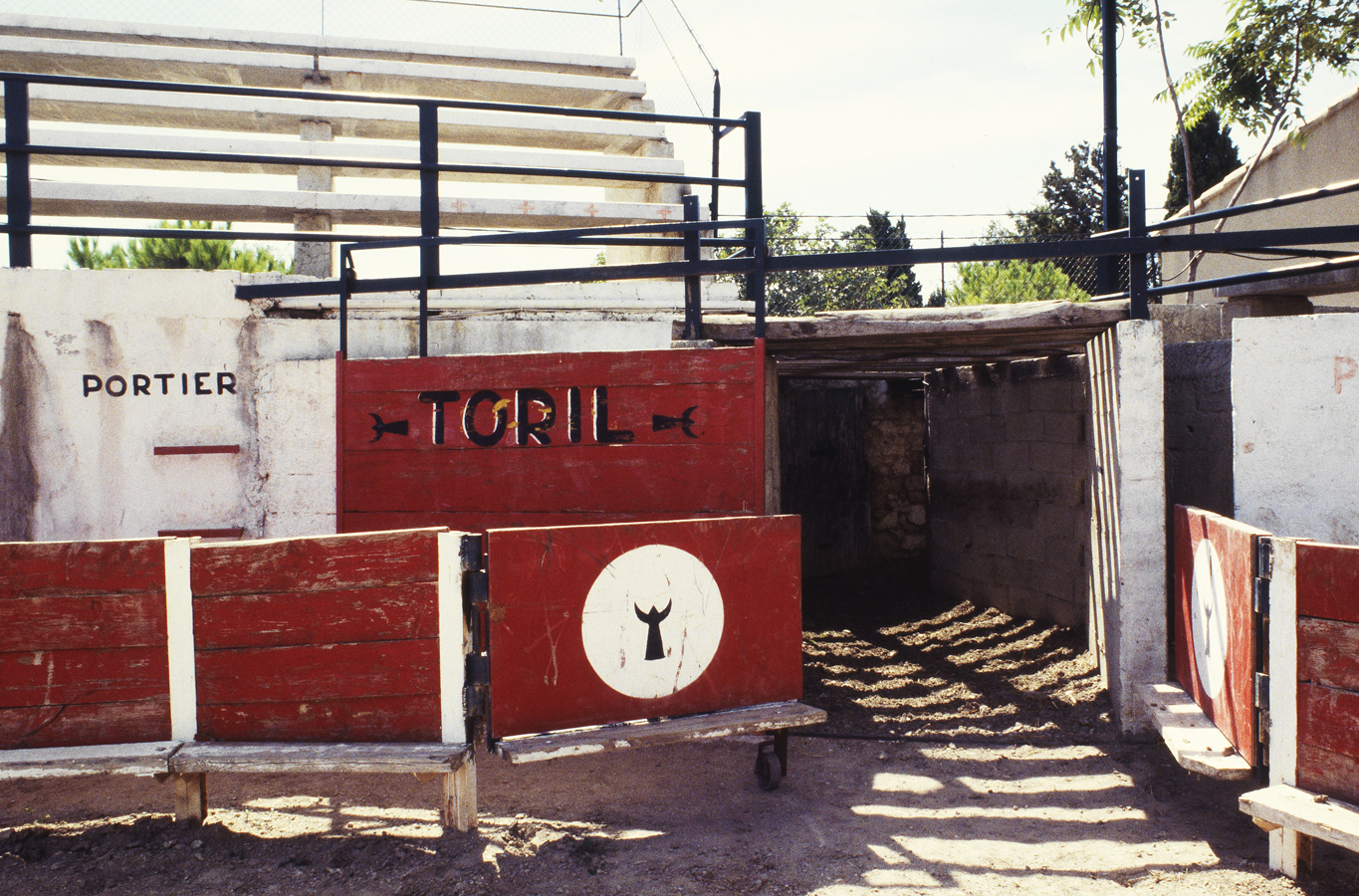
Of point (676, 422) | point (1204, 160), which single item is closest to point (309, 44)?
point (676, 422)

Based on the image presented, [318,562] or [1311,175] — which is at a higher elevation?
[1311,175]

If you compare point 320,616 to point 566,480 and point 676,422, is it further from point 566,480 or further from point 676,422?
point 676,422

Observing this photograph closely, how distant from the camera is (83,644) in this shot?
12.3 feet

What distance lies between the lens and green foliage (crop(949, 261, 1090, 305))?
22.1 m

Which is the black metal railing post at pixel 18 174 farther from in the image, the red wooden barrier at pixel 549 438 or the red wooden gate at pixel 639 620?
the red wooden gate at pixel 639 620

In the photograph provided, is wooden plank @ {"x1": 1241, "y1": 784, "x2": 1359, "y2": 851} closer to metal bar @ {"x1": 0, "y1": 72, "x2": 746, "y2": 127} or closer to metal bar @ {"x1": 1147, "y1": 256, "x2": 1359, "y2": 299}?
metal bar @ {"x1": 1147, "y1": 256, "x2": 1359, "y2": 299}

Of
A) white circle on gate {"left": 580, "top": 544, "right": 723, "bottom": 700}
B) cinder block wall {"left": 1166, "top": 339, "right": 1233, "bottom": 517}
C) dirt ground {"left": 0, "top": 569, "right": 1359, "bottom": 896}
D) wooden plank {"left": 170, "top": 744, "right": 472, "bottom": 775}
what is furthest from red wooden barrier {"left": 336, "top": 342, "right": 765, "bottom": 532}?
cinder block wall {"left": 1166, "top": 339, "right": 1233, "bottom": 517}

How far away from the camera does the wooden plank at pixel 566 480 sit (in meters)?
5.07

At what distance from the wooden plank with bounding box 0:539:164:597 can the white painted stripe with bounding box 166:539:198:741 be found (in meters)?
0.05

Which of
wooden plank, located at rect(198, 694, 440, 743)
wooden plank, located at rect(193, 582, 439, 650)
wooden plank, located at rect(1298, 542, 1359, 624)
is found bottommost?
wooden plank, located at rect(198, 694, 440, 743)

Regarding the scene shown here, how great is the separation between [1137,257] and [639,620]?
3485mm

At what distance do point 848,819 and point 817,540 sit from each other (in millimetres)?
6417

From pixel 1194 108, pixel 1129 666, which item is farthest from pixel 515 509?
pixel 1194 108

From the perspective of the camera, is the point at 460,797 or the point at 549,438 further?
the point at 549,438
